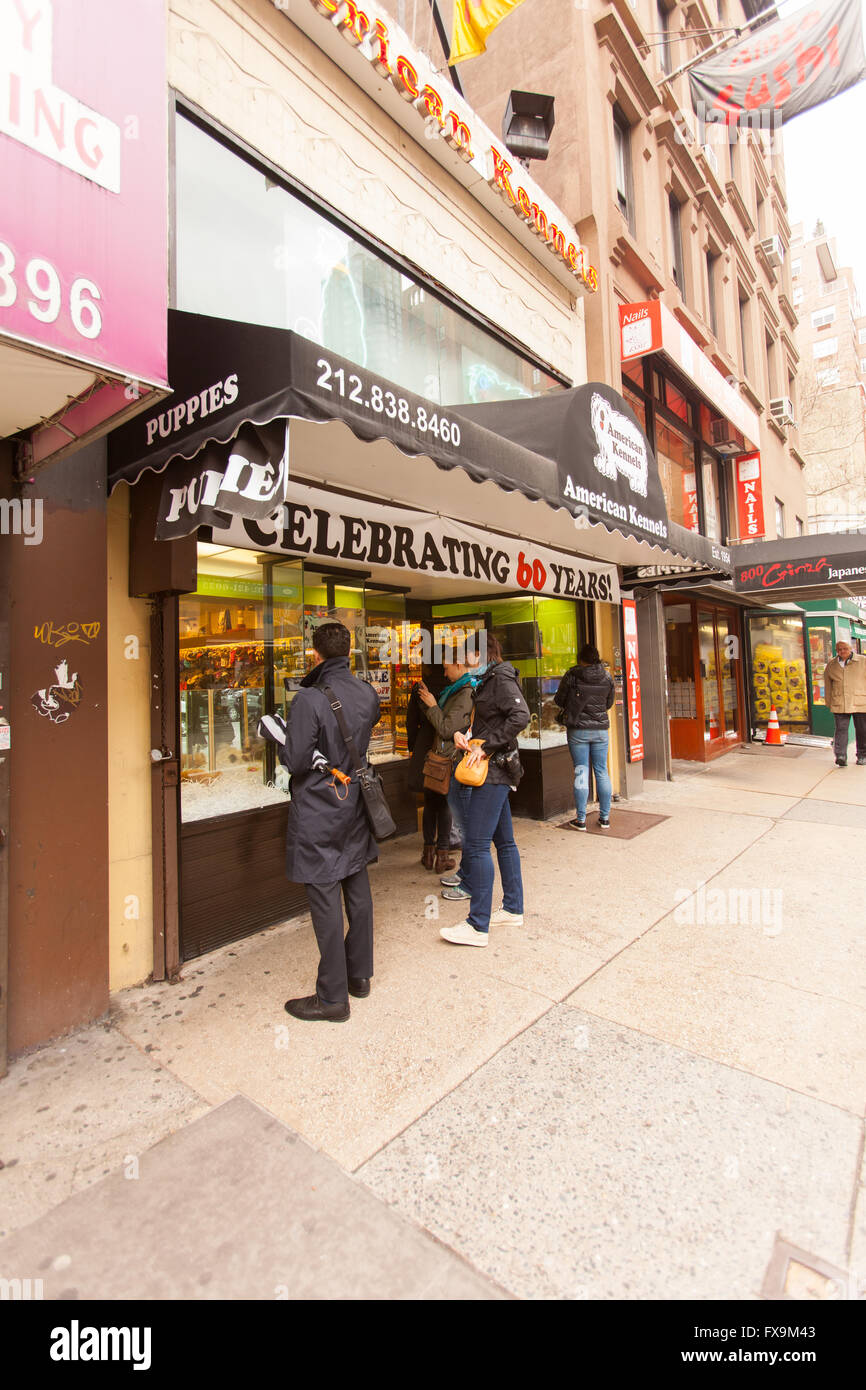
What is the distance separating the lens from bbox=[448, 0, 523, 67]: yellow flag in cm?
540

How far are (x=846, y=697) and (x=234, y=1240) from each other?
11.0 m

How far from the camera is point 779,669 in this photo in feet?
47.0

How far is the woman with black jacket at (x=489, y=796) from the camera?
3846 mm

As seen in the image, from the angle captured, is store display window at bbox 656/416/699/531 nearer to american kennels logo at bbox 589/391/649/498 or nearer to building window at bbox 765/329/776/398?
american kennels logo at bbox 589/391/649/498

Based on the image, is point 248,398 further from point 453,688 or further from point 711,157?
point 711,157

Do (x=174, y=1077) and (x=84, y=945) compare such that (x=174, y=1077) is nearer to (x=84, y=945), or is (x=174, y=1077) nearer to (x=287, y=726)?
(x=84, y=945)

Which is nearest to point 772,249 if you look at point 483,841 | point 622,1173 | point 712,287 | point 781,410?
point 781,410

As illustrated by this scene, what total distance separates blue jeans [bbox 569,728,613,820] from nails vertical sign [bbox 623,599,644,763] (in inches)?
65.4

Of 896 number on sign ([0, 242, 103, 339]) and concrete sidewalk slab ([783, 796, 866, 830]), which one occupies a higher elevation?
896 number on sign ([0, 242, 103, 339])

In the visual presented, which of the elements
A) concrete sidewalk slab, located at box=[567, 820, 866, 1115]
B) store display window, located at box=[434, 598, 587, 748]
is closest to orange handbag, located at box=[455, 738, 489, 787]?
concrete sidewalk slab, located at box=[567, 820, 866, 1115]

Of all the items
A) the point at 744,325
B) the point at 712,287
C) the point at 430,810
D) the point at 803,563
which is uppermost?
the point at 744,325

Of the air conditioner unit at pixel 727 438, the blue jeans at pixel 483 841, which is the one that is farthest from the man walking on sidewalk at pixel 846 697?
the blue jeans at pixel 483 841

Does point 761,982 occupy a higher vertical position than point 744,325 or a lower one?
lower

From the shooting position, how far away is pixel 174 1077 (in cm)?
268
